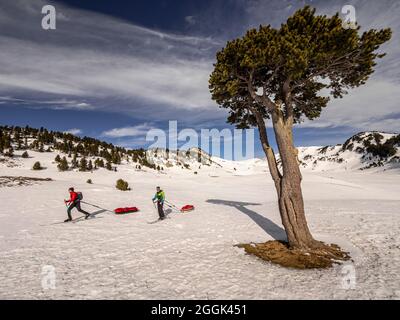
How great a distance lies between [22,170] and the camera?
143ft

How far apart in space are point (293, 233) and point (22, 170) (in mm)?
46456

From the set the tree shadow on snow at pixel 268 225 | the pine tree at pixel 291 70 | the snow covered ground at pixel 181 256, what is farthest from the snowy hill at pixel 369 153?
the pine tree at pixel 291 70

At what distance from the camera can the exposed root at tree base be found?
965cm

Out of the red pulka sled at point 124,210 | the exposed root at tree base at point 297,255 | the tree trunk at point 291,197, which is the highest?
the tree trunk at point 291,197

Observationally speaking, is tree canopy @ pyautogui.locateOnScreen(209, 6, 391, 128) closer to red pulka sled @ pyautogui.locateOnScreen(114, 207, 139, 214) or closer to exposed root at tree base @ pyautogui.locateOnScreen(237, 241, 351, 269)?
exposed root at tree base @ pyautogui.locateOnScreen(237, 241, 351, 269)

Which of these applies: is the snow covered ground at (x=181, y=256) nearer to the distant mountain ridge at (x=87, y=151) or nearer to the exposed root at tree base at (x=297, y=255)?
the exposed root at tree base at (x=297, y=255)

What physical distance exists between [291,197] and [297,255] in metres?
2.37

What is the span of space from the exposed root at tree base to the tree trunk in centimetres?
42

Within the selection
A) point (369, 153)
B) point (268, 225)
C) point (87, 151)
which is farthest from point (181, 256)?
point (369, 153)

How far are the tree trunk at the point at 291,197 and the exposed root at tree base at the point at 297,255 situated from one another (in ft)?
1.38

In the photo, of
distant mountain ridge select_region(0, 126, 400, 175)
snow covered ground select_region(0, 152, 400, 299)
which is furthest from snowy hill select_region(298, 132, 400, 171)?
snow covered ground select_region(0, 152, 400, 299)

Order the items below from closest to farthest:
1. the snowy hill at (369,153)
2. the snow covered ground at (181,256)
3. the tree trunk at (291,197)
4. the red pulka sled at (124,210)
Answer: the snow covered ground at (181,256) < the tree trunk at (291,197) < the red pulka sled at (124,210) < the snowy hill at (369,153)

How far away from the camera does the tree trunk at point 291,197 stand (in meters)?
11.2

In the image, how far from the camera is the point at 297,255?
10.4 meters
